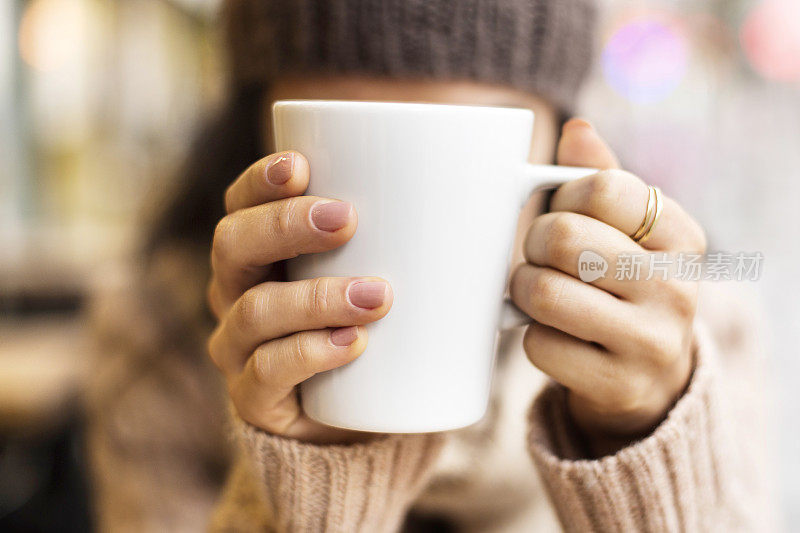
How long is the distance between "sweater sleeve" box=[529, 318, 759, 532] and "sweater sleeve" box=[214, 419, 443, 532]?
0.11 metres

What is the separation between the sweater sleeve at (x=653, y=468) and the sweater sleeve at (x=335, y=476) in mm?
106

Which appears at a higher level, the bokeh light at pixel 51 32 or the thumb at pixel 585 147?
the thumb at pixel 585 147

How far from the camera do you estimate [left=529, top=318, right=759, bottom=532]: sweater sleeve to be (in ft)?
1.42

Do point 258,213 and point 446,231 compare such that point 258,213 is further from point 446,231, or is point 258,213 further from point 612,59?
point 612,59

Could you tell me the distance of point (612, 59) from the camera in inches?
67.4

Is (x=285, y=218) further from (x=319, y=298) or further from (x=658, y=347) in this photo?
(x=658, y=347)

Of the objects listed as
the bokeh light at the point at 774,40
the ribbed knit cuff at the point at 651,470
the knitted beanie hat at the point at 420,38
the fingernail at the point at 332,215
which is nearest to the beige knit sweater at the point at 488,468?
the ribbed knit cuff at the point at 651,470

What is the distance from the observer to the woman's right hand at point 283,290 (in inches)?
13.4

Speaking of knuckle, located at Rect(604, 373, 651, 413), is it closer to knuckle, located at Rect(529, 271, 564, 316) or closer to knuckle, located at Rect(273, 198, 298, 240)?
knuckle, located at Rect(529, 271, 564, 316)

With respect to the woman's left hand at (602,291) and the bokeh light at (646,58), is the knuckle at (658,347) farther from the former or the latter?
the bokeh light at (646,58)

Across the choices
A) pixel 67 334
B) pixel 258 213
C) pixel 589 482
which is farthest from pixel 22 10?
pixel 589 482

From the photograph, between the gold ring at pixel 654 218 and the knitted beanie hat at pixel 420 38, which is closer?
the gold ring at pixel 654 218

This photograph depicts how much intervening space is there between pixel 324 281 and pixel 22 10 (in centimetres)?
265

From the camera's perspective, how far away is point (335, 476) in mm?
474
